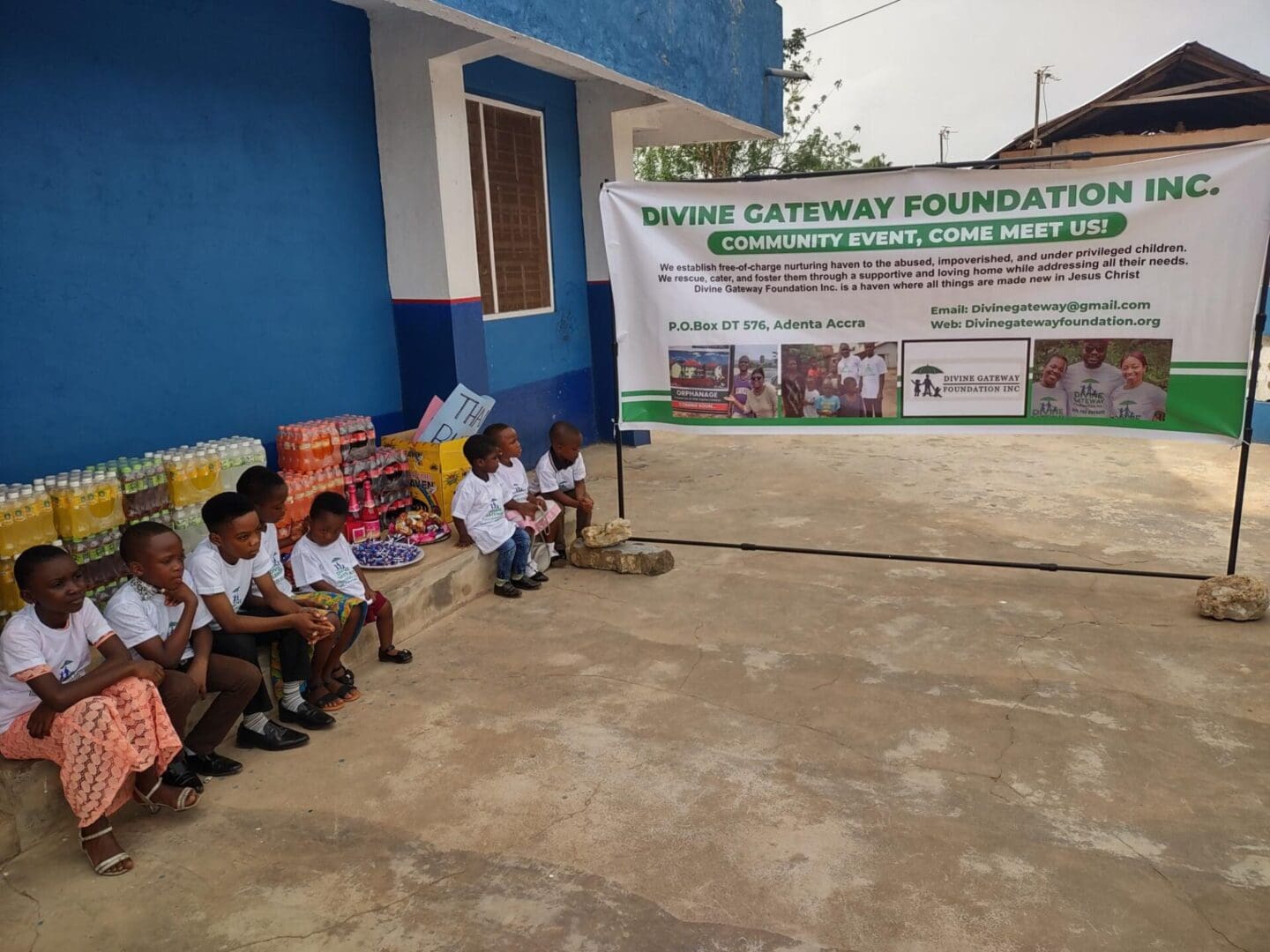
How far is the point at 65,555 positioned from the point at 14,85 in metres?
2.61

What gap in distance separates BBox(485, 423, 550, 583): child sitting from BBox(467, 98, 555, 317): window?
223 centimetres

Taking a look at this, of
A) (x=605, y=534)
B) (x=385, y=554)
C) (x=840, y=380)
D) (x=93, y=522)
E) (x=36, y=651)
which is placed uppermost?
(x=840, y=380)

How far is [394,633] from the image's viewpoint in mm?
4676

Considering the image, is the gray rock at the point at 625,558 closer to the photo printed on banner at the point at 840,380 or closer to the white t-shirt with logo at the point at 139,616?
the photo printed on banner at the point at 840,380

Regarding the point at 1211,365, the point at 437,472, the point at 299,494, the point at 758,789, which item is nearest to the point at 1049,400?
the point at 1211,365

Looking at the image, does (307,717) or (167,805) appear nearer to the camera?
(167,805)

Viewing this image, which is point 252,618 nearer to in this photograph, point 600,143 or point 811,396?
point 811,396

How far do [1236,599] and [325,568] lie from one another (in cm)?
435

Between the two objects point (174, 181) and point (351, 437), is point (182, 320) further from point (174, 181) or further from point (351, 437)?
point (351, 437)

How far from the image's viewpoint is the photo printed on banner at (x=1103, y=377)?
4.61 m

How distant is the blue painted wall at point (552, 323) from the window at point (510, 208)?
0.11 meters

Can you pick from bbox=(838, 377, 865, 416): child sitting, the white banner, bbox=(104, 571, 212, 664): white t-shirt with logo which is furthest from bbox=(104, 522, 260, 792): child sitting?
bbox=(838, 377, 865, 416): child sitting

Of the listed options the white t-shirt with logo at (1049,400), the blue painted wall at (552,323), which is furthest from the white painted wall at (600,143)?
the white t-shirt with logo at (1049,400)

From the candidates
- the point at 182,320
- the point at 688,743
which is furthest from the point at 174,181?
the point at 688,743
